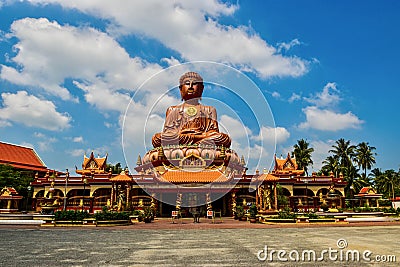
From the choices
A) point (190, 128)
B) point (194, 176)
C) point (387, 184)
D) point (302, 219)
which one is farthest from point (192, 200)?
point (387, 184)

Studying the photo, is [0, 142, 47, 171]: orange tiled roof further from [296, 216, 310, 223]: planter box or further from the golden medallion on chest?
[296, 216, 310, 223]: planter box

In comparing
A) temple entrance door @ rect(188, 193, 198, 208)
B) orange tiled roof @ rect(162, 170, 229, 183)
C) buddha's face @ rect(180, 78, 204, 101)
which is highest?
buddha's face @ rect(180, 78, 204, 101)

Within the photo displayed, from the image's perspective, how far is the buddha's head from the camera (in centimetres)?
4797

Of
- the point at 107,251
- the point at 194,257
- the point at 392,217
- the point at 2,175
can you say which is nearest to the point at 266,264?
the point at 194,257

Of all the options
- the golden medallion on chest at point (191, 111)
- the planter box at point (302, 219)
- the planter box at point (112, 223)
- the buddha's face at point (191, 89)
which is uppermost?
the buddha's face at point (191, 89)

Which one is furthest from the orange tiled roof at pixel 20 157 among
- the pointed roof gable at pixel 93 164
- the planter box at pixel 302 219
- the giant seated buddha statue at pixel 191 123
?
the planter box at pixel 302 219

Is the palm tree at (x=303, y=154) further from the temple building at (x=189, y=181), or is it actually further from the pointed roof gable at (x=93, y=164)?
the pointed roof gable at (x=93, y=164)

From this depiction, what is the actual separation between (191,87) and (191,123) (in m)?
6.09

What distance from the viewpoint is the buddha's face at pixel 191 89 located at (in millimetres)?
47969

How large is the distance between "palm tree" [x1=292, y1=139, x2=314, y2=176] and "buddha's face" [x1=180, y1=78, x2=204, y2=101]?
923 inches

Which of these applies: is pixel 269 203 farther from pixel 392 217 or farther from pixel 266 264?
pixel 266 264

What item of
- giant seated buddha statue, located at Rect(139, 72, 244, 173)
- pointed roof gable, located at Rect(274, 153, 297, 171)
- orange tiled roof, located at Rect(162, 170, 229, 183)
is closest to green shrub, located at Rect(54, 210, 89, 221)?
orange tiled roof, located at Rect(162, 170, 229, 183)

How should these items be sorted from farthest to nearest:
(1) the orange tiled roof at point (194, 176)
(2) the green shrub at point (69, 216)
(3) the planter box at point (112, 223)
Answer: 1. (1) the orange tiled roof at point (194, 176)
2. (2) the green shrub at point (69, 216)
3. (3) the planter box at point (112, 223)

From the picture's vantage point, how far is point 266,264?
7664mm
